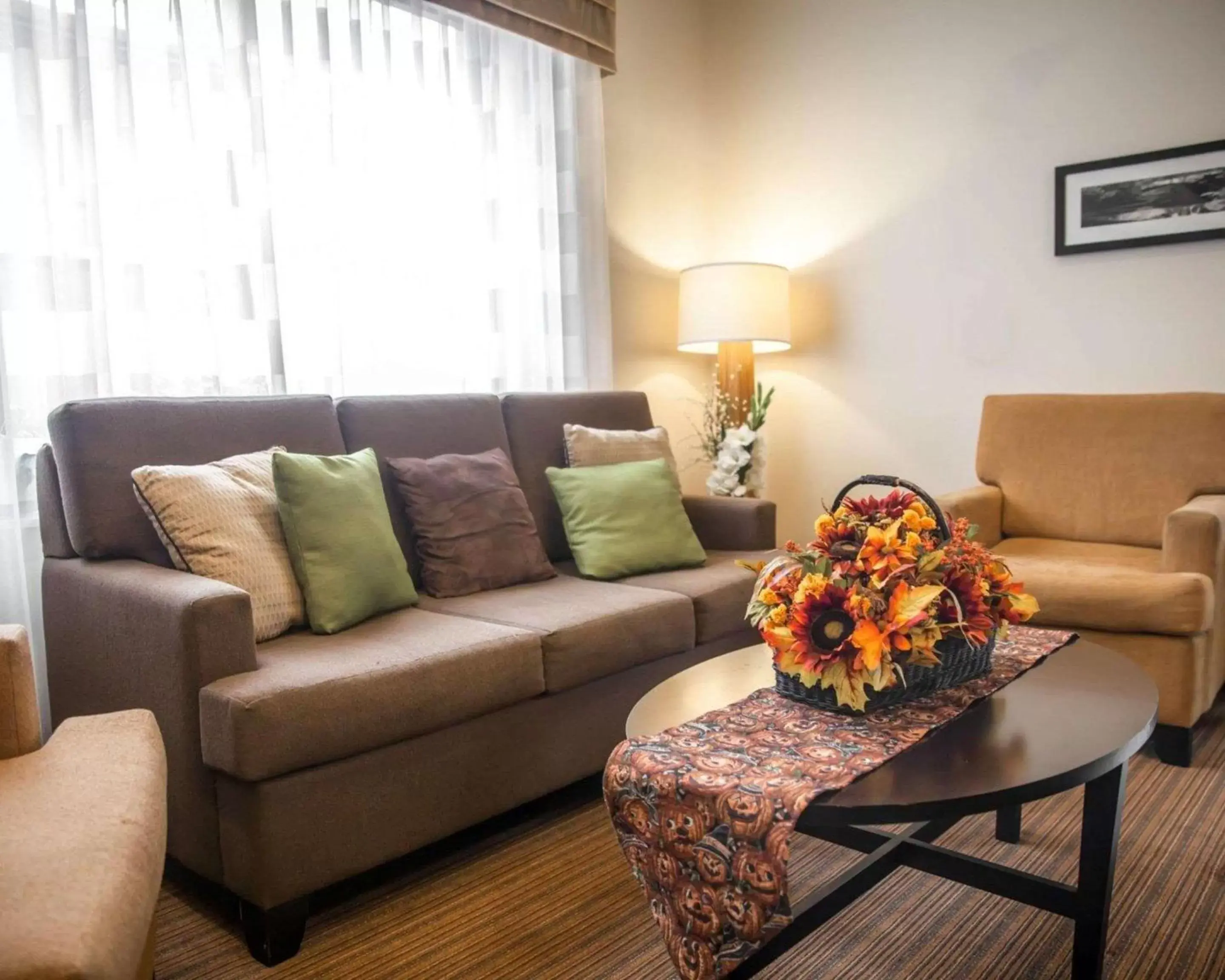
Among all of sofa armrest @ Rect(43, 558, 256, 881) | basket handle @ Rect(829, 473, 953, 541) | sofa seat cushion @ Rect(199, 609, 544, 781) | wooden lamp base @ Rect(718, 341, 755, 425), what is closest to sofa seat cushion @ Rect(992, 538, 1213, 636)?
basket handle @ Rect(829, 473, 953, 541)

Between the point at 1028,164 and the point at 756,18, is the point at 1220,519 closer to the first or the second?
the point at 1028,164

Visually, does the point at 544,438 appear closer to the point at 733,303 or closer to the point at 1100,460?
the point at 733,303

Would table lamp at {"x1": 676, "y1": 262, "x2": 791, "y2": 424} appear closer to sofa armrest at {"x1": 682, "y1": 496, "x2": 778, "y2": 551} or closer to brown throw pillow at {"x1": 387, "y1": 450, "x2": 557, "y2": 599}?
sofa armrest at {"x1": 682, "y1": 496, "x2": 778, "y2": 551}

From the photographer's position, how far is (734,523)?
3152 millimetres

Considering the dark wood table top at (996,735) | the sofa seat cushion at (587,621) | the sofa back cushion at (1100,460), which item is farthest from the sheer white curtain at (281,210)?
the dark wood table top at (996,735)

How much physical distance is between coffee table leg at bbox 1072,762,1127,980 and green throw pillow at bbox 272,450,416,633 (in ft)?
4.95

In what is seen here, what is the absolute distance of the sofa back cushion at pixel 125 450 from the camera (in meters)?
2.11

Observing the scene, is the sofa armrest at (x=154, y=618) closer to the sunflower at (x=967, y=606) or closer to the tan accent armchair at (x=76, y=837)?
the tan accent armchair at (x=76, y=837)

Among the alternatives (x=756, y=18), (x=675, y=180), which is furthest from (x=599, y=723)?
(x=756, y=18)

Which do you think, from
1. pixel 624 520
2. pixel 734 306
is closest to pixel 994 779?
pixel 624 520

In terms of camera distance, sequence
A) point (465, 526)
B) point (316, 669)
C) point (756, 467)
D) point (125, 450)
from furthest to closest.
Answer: point (756, 467) < point (465, 526) < point (125, 450) < point (316, 669)

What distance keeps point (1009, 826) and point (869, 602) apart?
0.94 meters

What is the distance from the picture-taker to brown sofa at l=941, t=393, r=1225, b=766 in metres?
2.49

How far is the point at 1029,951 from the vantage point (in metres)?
1.69
